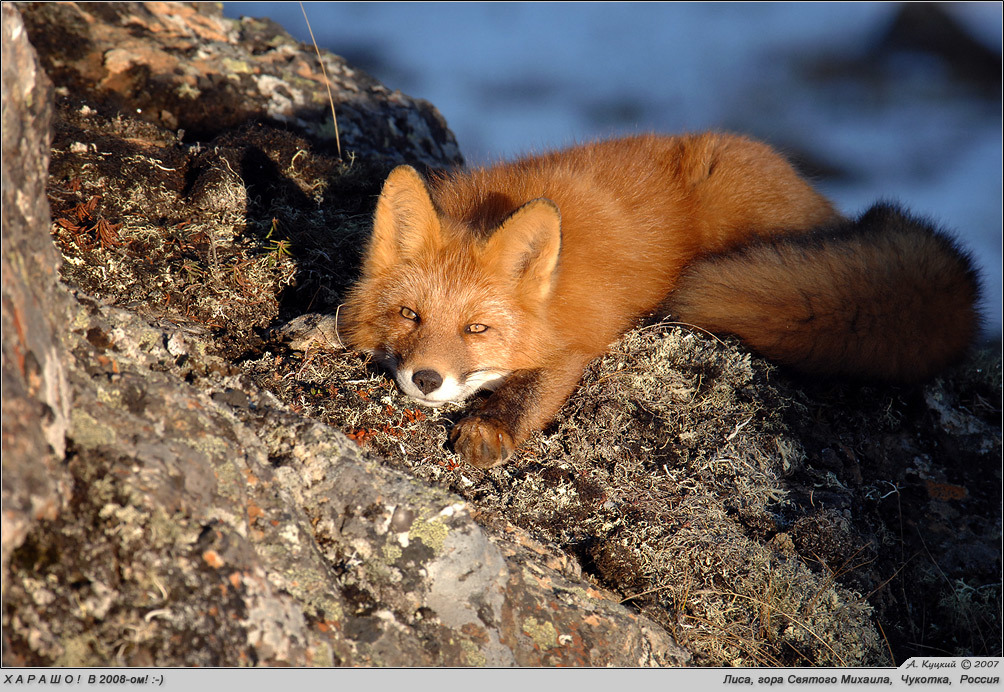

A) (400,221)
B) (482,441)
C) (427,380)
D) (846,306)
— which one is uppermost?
(846,306)

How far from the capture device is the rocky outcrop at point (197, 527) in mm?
1576

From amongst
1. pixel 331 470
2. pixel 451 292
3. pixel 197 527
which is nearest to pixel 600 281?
pixel 451 292

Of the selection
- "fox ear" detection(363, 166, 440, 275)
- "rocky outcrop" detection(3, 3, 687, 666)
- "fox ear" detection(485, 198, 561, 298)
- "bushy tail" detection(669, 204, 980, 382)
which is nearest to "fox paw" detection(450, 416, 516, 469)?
"rocky outcrop" detection(3, 3, 687, 666)

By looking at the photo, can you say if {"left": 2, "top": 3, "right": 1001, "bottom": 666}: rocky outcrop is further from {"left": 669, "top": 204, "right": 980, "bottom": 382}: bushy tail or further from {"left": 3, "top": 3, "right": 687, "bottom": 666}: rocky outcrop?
{"left": 669, "top": 204, "right": 980, "bottom": 382}: bushy tail

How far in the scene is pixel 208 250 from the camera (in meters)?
3.46

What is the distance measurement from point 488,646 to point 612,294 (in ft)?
6.63

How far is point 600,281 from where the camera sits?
3.57 m

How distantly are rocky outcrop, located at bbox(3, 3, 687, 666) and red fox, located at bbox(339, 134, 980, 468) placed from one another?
2.30 feet

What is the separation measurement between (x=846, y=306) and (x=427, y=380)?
2261 millimetres

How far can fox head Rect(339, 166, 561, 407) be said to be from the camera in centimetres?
310

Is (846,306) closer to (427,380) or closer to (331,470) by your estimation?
(427,380)

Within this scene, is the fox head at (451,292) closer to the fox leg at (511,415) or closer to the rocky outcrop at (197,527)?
the fox leg at (511,415)

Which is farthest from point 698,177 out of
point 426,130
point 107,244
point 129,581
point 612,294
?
point 129,581

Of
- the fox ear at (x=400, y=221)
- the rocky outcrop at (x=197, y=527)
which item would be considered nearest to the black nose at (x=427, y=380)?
the rocky outcrop at (x=197, y=527)
